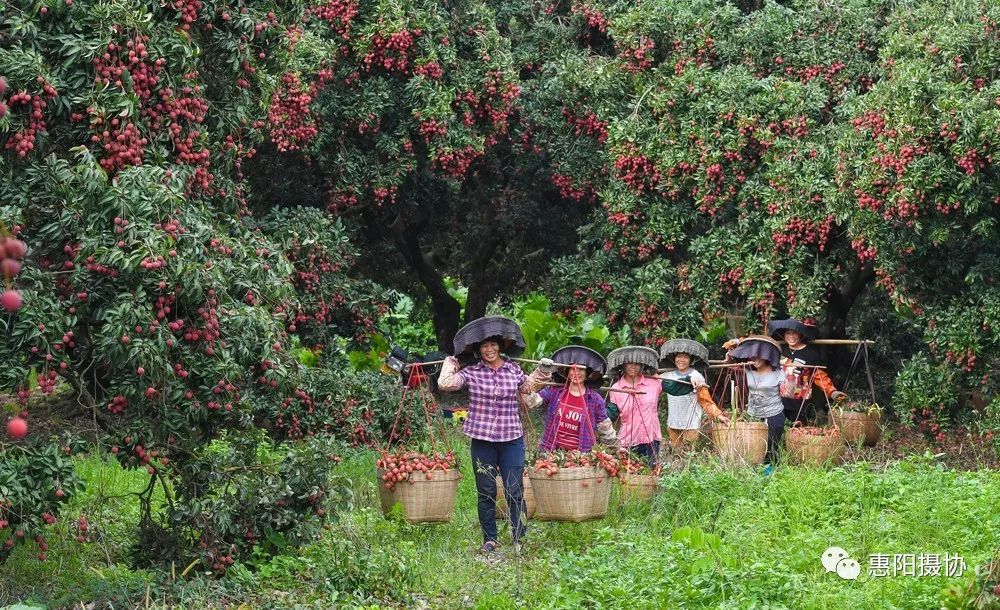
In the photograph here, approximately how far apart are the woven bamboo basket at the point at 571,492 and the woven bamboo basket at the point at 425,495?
0.52 meters

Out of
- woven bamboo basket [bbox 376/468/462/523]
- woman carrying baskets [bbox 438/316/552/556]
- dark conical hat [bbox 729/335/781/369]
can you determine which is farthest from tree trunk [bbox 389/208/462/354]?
woven bamboo basket [bbox 376/468/462/523]

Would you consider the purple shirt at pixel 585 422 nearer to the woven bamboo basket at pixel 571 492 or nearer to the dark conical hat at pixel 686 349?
the woven bamboo basket at pixel 571 492

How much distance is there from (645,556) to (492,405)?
1415 mm

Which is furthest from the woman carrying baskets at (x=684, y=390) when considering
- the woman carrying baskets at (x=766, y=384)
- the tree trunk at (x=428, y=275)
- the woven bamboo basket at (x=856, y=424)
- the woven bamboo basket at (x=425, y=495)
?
the tree trunk at (x=428, y=275)

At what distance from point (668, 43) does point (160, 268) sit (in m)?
8.27

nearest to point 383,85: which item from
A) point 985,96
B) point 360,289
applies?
point 360,289

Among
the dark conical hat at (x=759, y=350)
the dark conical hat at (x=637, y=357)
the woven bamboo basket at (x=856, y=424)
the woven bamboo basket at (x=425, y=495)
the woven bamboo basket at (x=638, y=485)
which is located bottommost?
the woven bamboo basket at (x=856, y=424)

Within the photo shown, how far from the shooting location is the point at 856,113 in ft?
36.2

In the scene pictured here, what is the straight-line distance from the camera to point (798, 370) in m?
11.0

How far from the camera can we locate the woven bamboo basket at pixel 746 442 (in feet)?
31.0

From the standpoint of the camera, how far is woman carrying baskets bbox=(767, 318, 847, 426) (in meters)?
10.8

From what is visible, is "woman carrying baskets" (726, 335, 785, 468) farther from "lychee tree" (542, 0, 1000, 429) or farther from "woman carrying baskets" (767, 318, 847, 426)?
"lychee tree" (542, 0, 1000, 429)

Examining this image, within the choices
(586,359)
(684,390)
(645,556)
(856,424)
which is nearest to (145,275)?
(645,556)

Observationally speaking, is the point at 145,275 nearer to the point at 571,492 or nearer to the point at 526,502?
the point at 571,492
